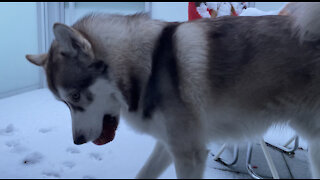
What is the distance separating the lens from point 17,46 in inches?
64.6

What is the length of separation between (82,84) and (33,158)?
46 cm

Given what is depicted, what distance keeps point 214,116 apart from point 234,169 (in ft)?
0.87

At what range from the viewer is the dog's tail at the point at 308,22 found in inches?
31.8

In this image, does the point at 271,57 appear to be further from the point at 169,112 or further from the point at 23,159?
the point at 23,159

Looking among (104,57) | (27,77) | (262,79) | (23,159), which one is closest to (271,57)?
(262,79)

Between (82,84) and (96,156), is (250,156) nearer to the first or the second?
(96,156)

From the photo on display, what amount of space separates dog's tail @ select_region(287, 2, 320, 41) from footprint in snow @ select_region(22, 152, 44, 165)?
0.94 m

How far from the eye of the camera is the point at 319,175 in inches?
36.4

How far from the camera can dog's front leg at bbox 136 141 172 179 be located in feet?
2.91

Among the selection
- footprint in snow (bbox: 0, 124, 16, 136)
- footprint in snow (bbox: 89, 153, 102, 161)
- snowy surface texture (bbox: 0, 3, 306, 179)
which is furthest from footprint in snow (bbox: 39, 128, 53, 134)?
footprint in snow (bbox: 89, 153, 102, 161)

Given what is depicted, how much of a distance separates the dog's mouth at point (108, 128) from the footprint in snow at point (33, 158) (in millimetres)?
281

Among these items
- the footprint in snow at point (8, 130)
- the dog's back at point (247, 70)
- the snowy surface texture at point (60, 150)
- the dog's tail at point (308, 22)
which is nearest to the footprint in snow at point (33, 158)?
the snowy surface texture at point (60, 150)

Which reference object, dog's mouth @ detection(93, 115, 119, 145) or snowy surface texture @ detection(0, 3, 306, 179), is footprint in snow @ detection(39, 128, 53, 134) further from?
dog's mouth @ detection(93, 115, 119, 145)

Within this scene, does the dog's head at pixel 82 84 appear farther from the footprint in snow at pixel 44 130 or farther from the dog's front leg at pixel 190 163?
the footprint in snow at pixel 44 130
